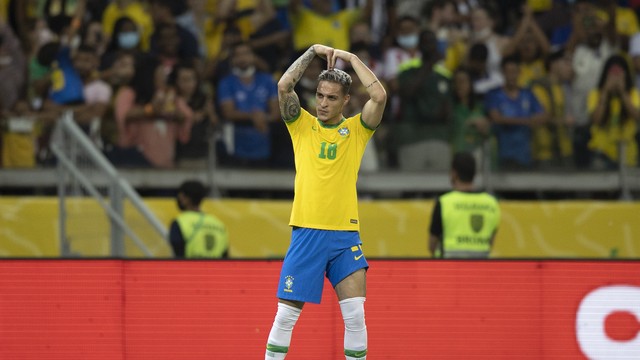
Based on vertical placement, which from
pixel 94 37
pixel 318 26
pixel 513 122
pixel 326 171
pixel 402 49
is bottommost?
pixel 326 171

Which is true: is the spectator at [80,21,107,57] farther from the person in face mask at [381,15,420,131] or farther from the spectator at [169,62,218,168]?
the person in face mask at [381,15,420,131]

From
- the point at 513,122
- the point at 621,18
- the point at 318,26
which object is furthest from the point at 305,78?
the point at 621,18

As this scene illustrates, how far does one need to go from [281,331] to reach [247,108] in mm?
6054

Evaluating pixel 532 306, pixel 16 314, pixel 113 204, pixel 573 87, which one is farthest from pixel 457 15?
pixel 16 314

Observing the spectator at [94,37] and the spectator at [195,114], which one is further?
the spectator at [94,37]

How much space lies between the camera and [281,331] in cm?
895

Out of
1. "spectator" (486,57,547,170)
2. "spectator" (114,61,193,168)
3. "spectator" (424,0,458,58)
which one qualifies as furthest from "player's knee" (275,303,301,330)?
"spectator" (424,0,458,58)

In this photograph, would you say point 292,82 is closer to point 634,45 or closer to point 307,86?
point 307,86

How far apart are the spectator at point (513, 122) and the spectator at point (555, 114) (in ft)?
→ 0.35

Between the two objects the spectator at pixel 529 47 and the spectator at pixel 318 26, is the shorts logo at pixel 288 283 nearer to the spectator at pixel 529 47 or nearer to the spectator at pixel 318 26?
the spectator at pixel 318 26

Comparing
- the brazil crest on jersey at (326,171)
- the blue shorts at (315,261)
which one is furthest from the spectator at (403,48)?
the blue shorts at (315,261)

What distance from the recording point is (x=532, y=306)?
34.5 feet

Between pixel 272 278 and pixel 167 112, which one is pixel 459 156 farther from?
pixel 167 112

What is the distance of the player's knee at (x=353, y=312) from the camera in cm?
884
